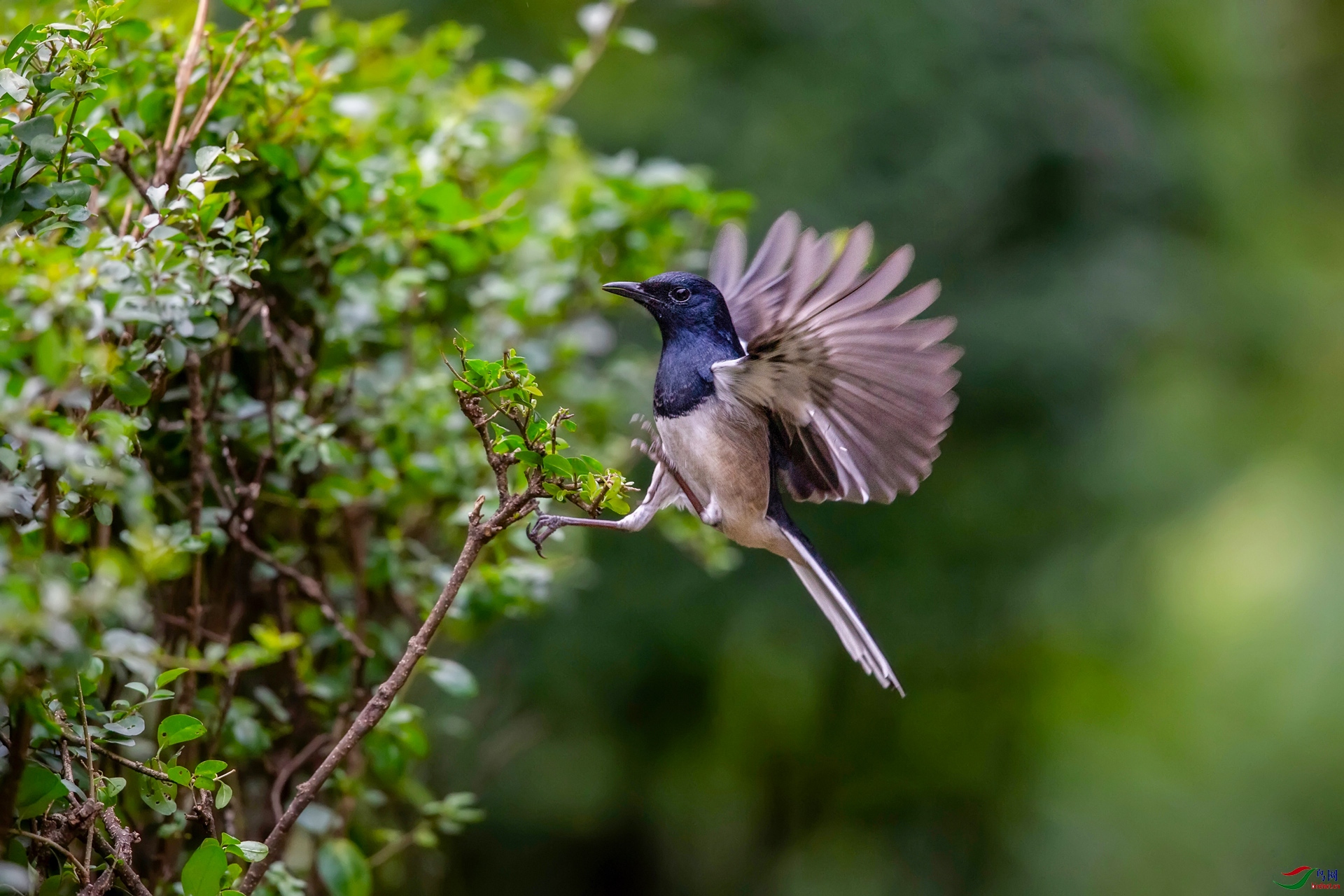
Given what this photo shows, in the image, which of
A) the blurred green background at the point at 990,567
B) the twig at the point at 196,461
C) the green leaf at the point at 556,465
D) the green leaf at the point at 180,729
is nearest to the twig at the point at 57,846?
the green leaf at the point at 180,729

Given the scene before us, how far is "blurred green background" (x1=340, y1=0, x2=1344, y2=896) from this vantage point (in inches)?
158

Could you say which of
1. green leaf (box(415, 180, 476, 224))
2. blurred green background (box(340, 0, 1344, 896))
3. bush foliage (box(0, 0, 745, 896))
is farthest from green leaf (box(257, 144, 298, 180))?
blurred green background (box(340, 0, 1344, 896))

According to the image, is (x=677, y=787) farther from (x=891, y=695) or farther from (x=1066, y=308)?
(x=1066, y=308)

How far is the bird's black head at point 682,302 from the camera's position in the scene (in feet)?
6.61

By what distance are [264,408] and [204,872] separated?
712 millimetres

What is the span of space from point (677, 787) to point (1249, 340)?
2.88 m

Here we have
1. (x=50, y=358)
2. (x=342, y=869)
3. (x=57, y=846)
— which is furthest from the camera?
(x=342, y=869)

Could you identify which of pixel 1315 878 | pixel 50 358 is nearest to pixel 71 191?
pixel 50 358

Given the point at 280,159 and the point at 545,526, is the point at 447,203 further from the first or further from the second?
the point at 545,526

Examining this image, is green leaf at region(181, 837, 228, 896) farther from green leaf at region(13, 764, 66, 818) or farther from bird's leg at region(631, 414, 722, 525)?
bird's leg at region(631, 414, 722, 525)

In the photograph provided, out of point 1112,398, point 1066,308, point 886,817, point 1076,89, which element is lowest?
point 886,817

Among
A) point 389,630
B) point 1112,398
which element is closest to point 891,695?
point 1112,398

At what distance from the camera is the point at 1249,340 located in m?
4.56

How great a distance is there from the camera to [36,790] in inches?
44.3
